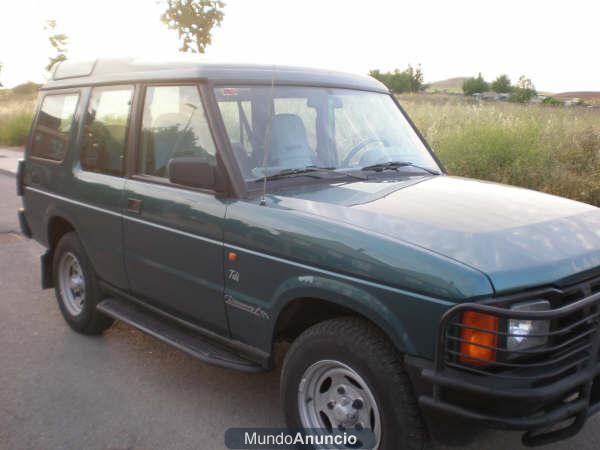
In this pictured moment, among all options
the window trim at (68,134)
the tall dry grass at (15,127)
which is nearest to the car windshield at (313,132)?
the window trim at (68,134)

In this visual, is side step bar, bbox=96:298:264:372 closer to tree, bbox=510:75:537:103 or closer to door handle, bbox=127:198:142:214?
door handle, bbox=127:198:142:214

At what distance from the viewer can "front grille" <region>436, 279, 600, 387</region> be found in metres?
2.30

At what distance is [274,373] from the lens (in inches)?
163

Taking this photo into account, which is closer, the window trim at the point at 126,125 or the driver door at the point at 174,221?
the driver door at the point at 174,221

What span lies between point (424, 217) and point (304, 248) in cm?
59

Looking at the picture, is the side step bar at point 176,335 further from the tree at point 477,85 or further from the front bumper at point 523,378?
the tree at point 477,85

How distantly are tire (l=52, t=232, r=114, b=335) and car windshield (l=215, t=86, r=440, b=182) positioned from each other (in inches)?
74.9

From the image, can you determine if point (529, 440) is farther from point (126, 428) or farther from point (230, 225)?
point (126, 428)

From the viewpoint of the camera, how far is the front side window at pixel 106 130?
13.5ft

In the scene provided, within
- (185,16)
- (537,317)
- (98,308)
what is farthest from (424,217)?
(185,16)

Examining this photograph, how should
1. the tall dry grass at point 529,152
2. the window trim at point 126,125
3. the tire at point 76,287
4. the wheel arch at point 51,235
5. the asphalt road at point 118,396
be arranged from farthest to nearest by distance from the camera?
the tall dry grass at point 529,152 < the wheel arch at point 51,235 < the tire at point 76,287 < the window trim at point 126,125 < the asphalt road at point 118,396

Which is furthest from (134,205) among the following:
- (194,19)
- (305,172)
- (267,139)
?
(194,19)

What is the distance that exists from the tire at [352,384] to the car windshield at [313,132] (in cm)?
105

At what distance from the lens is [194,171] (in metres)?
3.22
